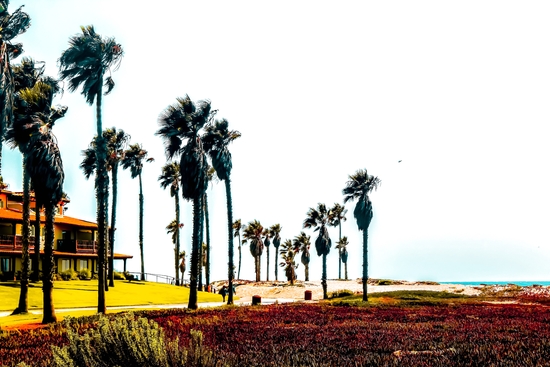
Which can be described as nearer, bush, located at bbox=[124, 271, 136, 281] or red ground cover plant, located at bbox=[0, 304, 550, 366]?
red ground cover plant, located at bbox=[0, 304, 550, 366]

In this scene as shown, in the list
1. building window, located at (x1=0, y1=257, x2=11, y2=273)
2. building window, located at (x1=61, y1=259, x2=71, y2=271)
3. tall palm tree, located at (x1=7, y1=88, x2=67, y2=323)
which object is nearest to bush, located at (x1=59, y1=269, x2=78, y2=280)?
building window, located at (x1=61, y1=259, x2=71, y2=271)

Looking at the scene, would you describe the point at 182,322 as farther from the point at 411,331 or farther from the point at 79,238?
the point at 79,238

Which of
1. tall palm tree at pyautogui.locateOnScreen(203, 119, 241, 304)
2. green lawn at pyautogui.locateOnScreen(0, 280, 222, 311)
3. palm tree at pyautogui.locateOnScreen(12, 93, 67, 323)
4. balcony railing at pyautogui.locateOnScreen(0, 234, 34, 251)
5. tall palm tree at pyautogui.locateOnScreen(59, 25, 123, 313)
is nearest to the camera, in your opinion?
palm tree at pyautogui.locateOnScreen(12, 93, 67, 323)

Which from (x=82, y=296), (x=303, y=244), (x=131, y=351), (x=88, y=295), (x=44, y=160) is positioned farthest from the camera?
(x=303, y=244)

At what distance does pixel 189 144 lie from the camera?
125ft

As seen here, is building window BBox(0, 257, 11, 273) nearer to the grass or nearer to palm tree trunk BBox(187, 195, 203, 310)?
the grass

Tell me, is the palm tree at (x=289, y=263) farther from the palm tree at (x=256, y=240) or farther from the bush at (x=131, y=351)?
the bush at (x=131, y=351)

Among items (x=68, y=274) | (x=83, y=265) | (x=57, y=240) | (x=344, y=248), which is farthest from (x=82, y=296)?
(x=344, y=248)

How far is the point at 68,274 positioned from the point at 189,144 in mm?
25153

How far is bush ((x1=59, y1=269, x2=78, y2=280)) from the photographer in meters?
54.5

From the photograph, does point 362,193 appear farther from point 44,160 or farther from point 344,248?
point 344,248

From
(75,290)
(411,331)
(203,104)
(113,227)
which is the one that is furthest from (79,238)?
(411,331)

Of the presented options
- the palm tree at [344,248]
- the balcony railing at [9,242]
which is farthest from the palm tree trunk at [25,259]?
the palm tree at [344,248]

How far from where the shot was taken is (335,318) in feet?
87.8
